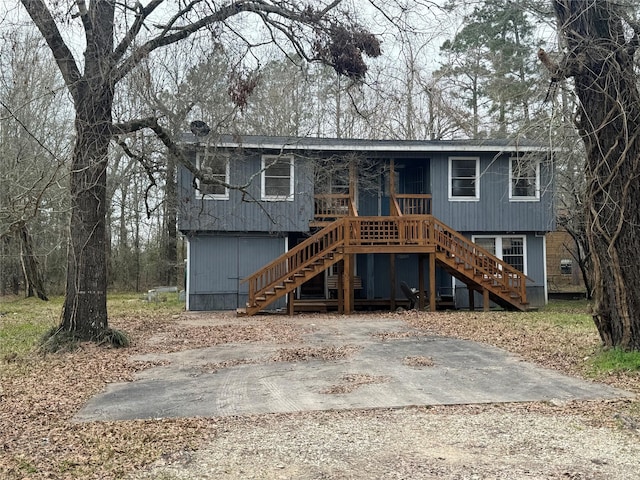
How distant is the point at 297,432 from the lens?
4.91 m

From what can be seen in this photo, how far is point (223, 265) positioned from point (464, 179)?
8039 mm

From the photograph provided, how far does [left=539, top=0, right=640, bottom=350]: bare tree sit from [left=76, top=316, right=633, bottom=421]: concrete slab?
1434 millimetres

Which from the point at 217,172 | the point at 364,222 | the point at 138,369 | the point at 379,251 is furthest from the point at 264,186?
the point at 138,369

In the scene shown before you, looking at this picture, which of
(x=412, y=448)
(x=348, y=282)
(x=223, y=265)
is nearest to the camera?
(x=412, y=448)

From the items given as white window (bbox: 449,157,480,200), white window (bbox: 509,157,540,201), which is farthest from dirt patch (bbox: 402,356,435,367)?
white window (bbox: 509,157,540,201)

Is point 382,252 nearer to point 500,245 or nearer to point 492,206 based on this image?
point 492,206

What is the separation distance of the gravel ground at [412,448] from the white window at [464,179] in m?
13.3

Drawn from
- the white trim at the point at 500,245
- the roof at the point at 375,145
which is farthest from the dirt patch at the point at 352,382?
the white trim at the point at 500,245

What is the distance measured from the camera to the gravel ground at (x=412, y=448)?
3.93m

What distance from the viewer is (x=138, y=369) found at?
8219 mm

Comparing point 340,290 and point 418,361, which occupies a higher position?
point 340,290

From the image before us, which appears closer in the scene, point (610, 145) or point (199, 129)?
point (610, 145)

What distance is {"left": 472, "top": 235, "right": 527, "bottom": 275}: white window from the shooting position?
60.8ft

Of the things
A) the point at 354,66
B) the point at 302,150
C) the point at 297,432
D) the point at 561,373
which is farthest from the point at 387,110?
the point at 297,432
